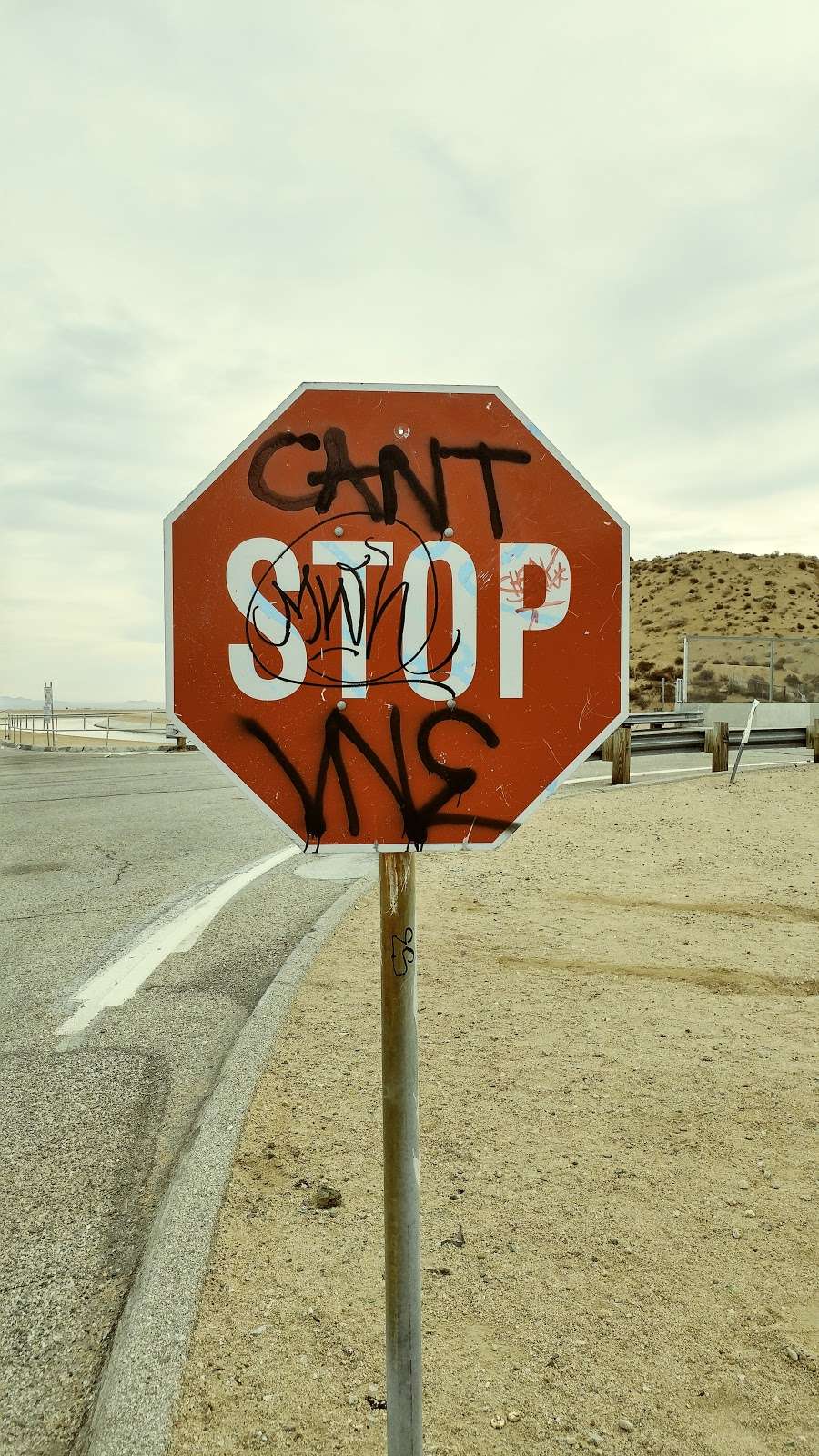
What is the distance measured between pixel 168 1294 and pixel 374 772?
178cm

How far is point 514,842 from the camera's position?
1088cm

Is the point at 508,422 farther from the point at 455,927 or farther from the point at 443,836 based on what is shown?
the point at 455,927

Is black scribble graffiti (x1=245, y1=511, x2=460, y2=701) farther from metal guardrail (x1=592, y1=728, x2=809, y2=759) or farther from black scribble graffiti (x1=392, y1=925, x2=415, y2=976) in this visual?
metal guardrail (x1=592, y1=728, x2=809, y2=759)

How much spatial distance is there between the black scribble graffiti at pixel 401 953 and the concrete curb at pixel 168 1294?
4.26 feet

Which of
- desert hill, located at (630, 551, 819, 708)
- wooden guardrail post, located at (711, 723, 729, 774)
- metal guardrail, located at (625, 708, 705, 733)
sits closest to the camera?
wooden guardrail post, located at (711, 723, 729, 774)

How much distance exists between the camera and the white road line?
513 cm

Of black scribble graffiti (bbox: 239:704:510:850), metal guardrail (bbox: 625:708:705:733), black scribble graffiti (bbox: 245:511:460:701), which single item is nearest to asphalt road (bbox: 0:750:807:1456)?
black scribble graffiti (bbox: 239:704:510:850)

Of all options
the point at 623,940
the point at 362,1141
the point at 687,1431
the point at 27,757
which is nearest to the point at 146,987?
the point at 362,1141

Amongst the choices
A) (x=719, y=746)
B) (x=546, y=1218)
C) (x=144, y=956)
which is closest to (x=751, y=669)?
(x=719, y=746)

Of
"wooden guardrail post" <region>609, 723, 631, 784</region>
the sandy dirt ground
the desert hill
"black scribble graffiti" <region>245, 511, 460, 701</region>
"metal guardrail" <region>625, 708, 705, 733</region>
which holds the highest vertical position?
the desert hill

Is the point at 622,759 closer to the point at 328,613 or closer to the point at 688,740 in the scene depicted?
the point at 688,740

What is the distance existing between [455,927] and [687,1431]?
15.5ft

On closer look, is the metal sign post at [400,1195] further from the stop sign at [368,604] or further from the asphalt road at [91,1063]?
the asphalt road at [91,1063]

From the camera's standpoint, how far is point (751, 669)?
94.6 feet
